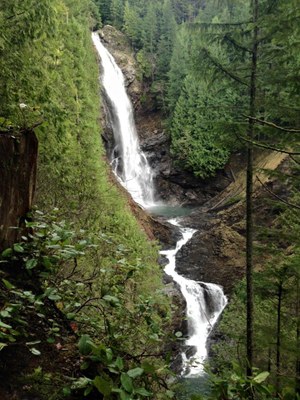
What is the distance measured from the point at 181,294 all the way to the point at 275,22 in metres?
12.4

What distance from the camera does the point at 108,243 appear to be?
3.70 metres

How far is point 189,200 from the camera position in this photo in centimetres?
3472

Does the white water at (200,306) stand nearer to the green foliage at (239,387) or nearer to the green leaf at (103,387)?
the green foliage at (239,387)

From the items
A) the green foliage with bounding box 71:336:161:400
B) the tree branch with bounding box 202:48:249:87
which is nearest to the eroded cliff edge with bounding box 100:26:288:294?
the tree branch with bounding box 202:48:249:87

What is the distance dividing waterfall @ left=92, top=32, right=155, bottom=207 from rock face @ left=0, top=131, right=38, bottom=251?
28.5 m

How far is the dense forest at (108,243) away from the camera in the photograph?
2.73 m

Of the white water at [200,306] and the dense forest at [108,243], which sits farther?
the white water at [200,306]

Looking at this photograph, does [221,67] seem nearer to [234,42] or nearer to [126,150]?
[234,42]

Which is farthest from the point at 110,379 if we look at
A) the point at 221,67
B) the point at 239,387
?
the point at 221,67

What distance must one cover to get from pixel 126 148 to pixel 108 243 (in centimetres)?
3196

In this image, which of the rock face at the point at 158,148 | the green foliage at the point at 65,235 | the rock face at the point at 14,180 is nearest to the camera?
the green foliage at the point at 65,235

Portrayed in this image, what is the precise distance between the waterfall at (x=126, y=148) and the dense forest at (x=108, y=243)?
1639cm

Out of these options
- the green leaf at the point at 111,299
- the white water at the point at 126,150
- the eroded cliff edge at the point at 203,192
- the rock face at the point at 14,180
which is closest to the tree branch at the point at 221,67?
the eroded cliff edge at the point at 203,192

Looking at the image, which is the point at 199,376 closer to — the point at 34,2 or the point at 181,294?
the point at 181,294
